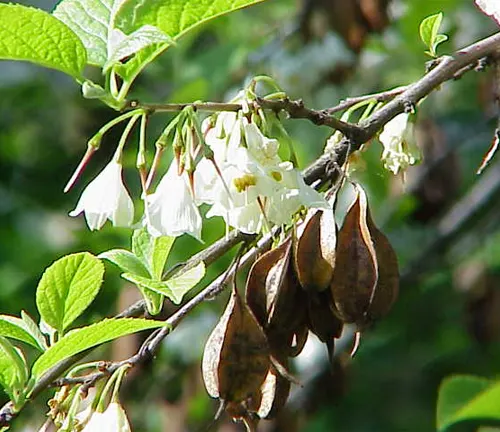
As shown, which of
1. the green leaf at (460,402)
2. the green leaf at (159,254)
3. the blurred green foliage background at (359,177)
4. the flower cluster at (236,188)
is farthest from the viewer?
the blurred green foliage background at (359,177)

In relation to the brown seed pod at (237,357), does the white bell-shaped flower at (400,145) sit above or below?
above

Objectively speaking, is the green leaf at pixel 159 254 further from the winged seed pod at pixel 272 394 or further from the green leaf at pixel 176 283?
the winged seed pod at pixel 272 394

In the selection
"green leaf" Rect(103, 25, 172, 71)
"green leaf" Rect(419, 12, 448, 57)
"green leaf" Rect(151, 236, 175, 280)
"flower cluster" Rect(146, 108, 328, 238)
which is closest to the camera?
"green leaf" Rect(103, 25, 172, 71)

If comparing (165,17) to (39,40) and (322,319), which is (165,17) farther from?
(322,319)

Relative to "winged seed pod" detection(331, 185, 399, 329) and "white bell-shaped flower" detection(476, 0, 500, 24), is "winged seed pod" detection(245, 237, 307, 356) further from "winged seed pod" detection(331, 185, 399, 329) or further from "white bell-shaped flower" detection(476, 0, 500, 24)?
"white bell-shaped flower" detection(476, 0, 500, 24)

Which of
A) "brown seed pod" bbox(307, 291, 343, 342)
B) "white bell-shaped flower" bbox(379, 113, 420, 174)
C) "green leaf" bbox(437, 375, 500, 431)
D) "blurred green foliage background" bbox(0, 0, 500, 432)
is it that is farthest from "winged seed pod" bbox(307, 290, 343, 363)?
"blurred green foliage background" bbox(0, 0, 500, 432)

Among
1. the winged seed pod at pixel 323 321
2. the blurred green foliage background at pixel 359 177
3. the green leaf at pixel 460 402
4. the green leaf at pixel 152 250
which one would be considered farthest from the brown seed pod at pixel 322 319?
the blurred green foliage background at pixel 359 177

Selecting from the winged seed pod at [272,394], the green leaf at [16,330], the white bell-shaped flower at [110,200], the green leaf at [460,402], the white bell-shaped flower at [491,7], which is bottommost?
the green leaf at [460,402]
